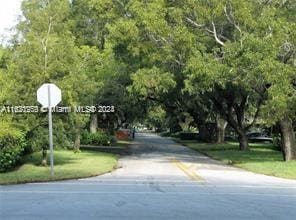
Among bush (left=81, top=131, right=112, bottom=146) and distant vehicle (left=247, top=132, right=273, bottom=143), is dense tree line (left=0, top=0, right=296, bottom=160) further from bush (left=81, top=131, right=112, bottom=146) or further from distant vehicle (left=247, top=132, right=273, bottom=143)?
distant vehicle (left=247, top=132, right=273, bottom=143)

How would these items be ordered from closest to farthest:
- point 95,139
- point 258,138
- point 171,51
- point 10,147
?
1. point 10,147
2. point 171,51
3. point 95,139
4. point 258,138

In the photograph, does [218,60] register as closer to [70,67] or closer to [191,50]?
[191,50]

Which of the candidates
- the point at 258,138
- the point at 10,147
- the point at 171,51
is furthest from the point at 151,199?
the point at 258,138

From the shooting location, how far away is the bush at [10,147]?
24.0 metres

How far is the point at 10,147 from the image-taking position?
81.8ft

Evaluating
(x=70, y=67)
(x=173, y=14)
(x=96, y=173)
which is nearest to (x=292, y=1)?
(x=173, y=14)

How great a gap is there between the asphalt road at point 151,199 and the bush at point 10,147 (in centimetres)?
477

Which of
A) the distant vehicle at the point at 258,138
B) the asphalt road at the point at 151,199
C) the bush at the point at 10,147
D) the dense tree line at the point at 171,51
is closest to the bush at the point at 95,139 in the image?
the dense tree line at the point at 171,51

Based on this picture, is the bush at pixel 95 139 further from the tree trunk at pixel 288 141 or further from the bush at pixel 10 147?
the bush at pixel 10 147

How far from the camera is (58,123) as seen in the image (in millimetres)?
26156

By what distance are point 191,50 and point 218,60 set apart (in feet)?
5.33

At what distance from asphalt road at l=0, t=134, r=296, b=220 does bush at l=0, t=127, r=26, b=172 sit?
477 centimetres

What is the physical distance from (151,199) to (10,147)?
40.5ft

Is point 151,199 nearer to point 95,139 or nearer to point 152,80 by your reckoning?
point 152,80
